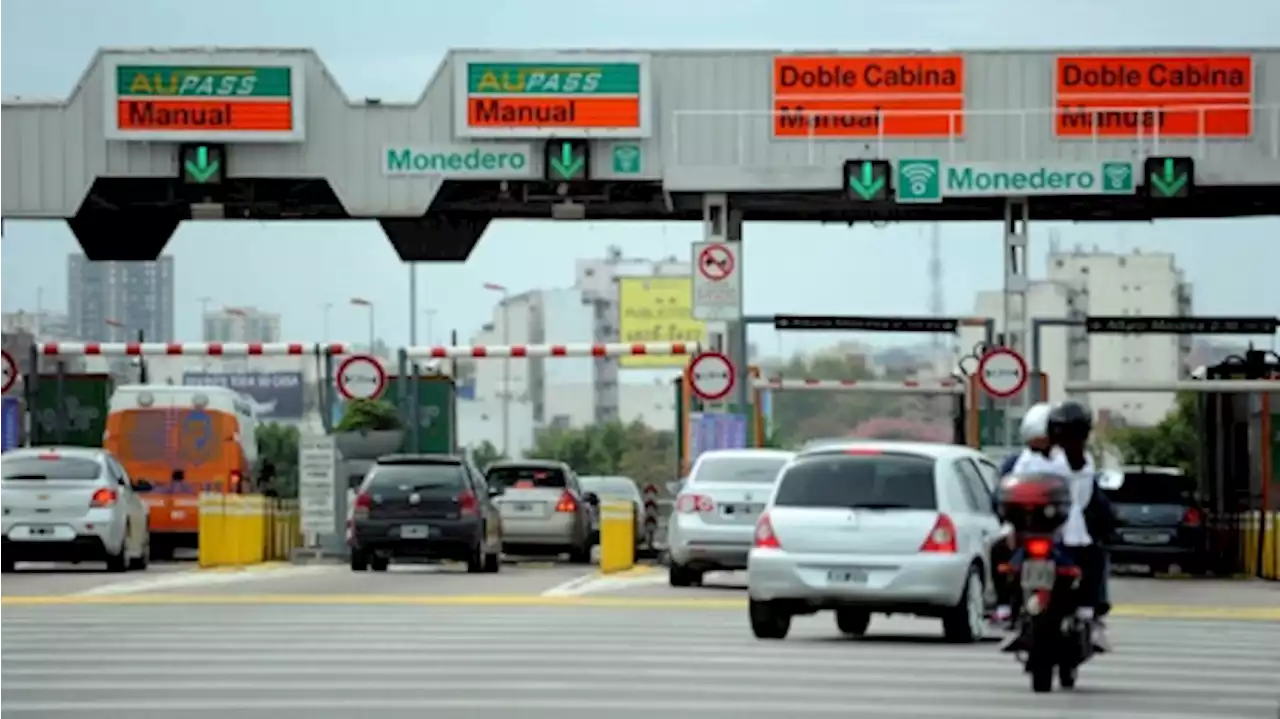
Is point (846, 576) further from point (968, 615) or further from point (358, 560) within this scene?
point (358, 560)

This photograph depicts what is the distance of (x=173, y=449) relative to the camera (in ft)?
178

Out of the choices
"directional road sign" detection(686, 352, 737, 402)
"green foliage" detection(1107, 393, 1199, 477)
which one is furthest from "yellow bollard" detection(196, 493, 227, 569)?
"green foliage" detection(1107, 393, 1199, 477)

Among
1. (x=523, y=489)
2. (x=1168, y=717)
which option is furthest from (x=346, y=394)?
(x=1168, y=717)

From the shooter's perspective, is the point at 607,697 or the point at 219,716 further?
the point at 607,697

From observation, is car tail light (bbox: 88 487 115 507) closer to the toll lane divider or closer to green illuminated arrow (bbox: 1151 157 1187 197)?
the toll lane divider

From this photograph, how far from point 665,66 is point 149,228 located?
9.21m

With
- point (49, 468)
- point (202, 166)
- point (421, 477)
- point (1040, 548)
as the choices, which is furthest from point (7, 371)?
point (1040, 548)

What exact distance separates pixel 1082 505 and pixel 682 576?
1833cm

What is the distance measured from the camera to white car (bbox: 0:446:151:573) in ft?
139

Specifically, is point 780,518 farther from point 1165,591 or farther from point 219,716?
point 1165,591

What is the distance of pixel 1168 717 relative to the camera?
17.7 metres

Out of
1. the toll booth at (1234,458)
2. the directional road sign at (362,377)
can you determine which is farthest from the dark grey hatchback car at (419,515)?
the toll booth at (1234,458)

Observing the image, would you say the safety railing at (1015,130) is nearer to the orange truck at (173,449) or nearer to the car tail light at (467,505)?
the car tail light at (467,505)

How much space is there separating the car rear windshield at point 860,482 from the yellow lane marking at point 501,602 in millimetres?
6680
